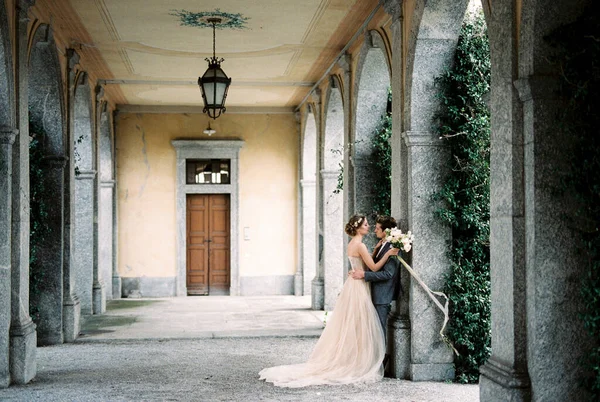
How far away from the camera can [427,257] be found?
23.1 feet

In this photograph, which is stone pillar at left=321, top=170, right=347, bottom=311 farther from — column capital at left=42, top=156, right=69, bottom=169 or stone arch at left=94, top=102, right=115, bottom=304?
stone arch at left=94, top=102, right=115, bottom=304

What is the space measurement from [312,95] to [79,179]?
4.34 meters

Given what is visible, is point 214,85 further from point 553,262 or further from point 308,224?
point 308,224

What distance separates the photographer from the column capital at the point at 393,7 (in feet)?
23.8

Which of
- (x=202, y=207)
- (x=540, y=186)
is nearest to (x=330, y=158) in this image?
(x=202, y=207)

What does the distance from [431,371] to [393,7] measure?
11.6 feet

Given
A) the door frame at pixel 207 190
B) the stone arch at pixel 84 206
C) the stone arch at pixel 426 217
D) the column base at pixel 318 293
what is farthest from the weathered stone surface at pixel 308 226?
the stone arch at pixel 426 217

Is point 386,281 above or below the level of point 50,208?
below

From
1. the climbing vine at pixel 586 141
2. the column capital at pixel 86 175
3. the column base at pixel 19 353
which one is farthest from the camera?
the column capital at pixel 86 175

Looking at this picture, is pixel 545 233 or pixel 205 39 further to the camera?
pixel 205 39

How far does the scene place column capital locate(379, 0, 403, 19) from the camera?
7254 millimetres

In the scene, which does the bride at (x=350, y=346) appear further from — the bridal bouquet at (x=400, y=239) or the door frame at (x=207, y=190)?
the door frame at (x=207, y=190)

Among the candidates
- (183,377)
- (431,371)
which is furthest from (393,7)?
(183,377)

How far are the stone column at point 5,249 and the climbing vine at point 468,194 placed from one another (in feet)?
12.9
